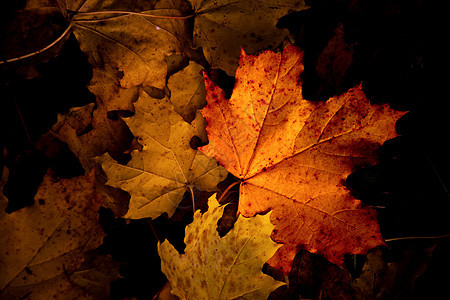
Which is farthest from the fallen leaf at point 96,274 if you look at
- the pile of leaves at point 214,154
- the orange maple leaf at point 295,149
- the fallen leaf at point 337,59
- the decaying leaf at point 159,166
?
the fallen leaf at point 337,59

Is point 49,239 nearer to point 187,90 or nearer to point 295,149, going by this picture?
point 187,90

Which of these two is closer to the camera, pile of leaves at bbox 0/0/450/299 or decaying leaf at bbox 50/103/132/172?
pile of leaves at bbox 0/0/450/299

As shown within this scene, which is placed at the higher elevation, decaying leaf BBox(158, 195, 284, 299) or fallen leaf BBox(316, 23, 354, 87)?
fallen leaf BBox(316, 23, 354, 87)

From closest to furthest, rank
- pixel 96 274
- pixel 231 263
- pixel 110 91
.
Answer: pixel 231 263 → pixel 96 274 → pixel 110 91

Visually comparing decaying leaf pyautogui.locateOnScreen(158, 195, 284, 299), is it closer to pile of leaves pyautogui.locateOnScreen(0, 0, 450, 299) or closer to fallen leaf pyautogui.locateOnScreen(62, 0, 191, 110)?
pile of leaves pyautogui.locateOnScreen(0, 0, 450, 299)

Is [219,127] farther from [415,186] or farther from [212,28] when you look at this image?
[415,186]

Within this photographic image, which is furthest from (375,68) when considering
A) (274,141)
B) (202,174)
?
(202,174)

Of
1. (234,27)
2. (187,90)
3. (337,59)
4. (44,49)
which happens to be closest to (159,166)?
(187,90)

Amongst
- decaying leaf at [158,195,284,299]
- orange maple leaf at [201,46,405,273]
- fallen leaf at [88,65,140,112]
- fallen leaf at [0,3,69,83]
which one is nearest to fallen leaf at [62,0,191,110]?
fallen leaf at [88,65,140,112]
